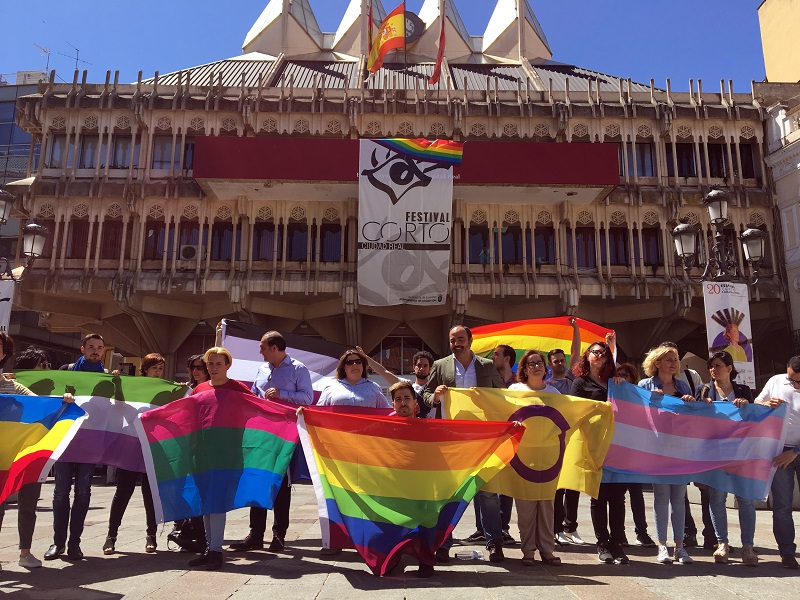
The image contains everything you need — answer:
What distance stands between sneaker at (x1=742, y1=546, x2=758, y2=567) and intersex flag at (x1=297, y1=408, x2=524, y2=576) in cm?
241

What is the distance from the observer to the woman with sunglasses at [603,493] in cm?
616

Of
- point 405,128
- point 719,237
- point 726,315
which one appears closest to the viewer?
point 719,237

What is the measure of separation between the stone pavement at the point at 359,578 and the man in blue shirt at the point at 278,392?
7.8 inches

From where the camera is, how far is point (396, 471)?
19.7 feet

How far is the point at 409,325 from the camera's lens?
2695 centimetres

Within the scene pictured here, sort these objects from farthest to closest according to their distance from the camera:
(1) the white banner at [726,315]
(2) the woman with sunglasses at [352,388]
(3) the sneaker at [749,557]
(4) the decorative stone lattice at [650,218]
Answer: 1. (4) the decorative stone lattice at [650,218]
2. (1) the white banner at [726,315]
3. (2) the woman with sunglasses at [352,388]
4. (3) the sneaker at [749,557]

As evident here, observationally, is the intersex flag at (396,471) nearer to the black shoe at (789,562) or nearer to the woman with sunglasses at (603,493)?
the woman with sunglasses at (603,493)

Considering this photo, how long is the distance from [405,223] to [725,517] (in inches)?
726

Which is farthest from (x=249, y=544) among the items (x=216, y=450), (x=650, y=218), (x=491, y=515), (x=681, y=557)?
(x=650, y=218)

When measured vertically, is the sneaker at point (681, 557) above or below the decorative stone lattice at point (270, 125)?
below

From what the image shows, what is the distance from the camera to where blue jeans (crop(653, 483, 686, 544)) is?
6.26 m

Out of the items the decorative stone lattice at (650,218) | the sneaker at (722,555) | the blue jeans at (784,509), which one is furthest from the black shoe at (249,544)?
the decorative stone lattice at (650,218)

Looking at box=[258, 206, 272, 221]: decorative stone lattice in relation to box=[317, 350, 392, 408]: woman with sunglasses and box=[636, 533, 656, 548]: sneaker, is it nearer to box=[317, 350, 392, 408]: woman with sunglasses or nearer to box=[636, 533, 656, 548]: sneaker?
box=[317, 350, 392, 408]: woman with sunglasses

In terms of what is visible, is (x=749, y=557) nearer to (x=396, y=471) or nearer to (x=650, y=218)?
(x=396, y=471)
